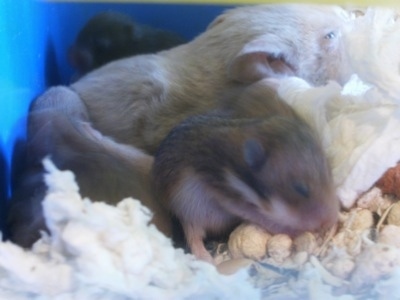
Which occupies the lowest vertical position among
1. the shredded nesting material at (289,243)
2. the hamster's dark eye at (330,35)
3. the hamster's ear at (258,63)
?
the shredded nesting material at (289,243)

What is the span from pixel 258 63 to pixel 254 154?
0.23 metres

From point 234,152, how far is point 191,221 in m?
0.13

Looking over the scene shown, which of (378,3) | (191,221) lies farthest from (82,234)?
(378,3)

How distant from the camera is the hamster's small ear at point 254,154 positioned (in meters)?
1.11

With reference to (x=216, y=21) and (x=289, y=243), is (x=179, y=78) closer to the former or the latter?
(x=216, y=21)

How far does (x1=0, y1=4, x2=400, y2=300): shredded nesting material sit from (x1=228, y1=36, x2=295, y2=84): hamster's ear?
5 cm

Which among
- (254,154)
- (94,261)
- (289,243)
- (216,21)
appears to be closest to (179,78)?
(216,21)

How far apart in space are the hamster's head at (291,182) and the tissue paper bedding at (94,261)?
18cm

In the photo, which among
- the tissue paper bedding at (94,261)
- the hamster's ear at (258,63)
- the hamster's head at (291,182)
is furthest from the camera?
the hamster's ear at (258,63)

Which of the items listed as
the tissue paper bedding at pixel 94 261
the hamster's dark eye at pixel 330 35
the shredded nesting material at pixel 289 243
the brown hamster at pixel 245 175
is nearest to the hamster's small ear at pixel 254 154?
the brown hamster at pixel 245 175

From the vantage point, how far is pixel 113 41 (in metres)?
1.51

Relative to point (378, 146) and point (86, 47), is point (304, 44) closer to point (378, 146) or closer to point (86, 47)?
point (378, 146)

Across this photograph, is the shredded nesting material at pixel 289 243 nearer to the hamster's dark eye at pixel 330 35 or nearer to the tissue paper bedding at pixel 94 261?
the tissue paper bedding at pixel 94 261

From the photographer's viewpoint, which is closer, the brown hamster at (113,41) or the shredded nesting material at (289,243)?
the shredded nesting material at (289,243)
